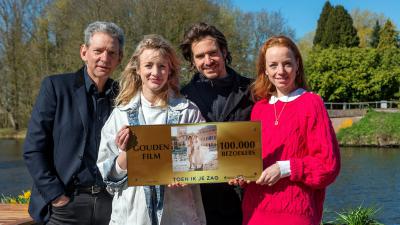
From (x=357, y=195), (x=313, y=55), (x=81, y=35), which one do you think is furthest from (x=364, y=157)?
(x=313, y=55)

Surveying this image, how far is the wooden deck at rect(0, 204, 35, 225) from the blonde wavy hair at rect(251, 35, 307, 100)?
9.27 feet

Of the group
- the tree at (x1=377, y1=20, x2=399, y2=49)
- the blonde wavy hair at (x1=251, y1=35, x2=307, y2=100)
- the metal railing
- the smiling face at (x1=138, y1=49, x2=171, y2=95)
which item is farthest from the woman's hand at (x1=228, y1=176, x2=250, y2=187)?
the tree at (x1=377, y1=20, x2=399, y2=49)

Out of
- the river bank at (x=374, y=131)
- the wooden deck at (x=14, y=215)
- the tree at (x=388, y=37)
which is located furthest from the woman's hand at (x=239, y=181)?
the tree at (x=388, y=37)

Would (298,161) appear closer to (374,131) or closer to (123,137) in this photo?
(123,137)

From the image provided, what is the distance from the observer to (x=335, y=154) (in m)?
2.90

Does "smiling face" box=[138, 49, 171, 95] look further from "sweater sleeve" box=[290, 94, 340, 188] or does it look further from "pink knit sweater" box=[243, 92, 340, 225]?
"sweater sleeve" box=[290, 94, 340, 188]

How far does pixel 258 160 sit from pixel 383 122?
→ 3083cm

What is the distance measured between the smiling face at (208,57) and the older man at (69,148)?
22.8 inches

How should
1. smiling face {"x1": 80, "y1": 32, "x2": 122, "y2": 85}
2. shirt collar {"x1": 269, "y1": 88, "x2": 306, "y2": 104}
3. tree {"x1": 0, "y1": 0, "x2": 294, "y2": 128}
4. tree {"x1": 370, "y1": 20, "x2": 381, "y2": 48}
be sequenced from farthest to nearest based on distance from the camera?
tree {"x1": 370, "y1": 20, "x2": 381, "y2": 48}, tree {"x1": 0, "y1": 0, "x2": 294, "y2": 128}, smiling face {"x1": 80, "y1": 32, "x2": 122, "y2": 85}, shirt collar {"x1": 269, "y1": 88, "x2": 306, "y2": 104}

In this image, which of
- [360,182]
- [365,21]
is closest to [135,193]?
[360,182]

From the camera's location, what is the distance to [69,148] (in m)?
3.28

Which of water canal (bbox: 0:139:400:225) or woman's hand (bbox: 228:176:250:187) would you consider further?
water canal (bbox: 0:139:400:225)

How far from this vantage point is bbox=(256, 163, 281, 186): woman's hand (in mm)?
2934

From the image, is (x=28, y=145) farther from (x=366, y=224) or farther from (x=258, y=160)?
(x=366, y=224)
